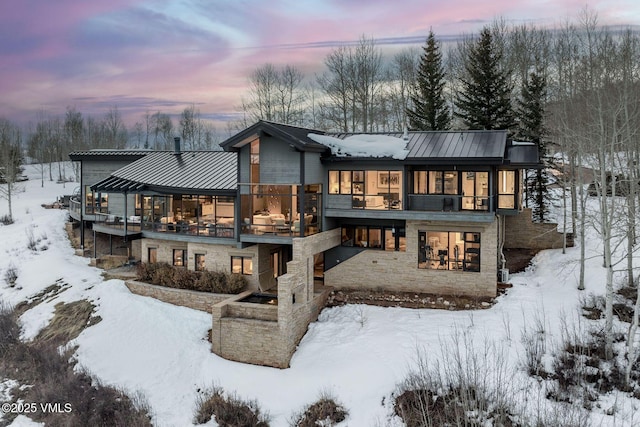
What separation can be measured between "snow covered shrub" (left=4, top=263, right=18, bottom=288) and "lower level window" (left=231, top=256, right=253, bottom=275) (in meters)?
13.9

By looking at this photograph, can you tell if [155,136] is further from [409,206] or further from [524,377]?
[524,377]

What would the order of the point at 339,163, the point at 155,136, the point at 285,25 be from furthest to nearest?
the point at 155,136 → the point at 285,25 → the point at 339,163

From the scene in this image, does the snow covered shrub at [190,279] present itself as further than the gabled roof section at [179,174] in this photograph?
No

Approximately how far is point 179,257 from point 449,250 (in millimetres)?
13984

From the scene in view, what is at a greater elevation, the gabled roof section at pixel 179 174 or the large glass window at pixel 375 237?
the gabled roof section at pixel 179 174

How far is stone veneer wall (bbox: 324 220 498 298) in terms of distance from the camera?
19062mm

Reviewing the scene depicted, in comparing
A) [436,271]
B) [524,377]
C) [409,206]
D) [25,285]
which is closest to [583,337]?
[524,377]

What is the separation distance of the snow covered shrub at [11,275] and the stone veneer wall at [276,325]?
15.3 metres

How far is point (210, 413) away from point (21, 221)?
3081 centimetres

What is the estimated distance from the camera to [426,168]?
20.5 metres

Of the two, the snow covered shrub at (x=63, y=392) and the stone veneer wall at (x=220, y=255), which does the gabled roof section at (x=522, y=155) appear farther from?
the snow covered shrub at (x=63, y=392)

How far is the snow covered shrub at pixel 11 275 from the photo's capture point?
82.8 ft

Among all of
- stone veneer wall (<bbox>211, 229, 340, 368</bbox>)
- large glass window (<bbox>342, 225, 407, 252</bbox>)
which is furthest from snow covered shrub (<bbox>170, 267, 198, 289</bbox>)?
large glass window (<bbox>342, 225, 407, 252</bbox>)

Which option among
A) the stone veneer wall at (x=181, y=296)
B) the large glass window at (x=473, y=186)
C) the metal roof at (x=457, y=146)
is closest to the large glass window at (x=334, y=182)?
the metal roof at (x=457, y=146)
